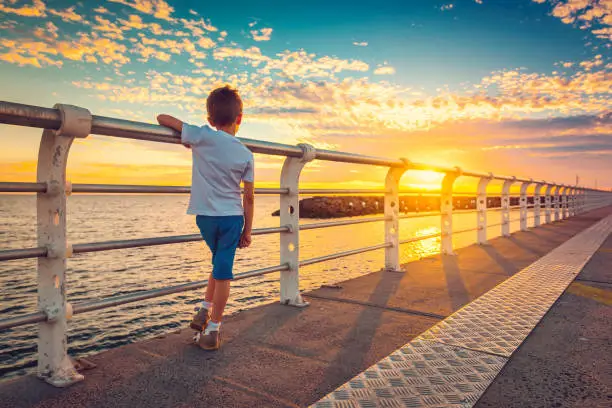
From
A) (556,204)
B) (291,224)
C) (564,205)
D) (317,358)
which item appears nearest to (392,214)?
(291,224)

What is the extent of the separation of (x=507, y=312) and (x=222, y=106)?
265cm

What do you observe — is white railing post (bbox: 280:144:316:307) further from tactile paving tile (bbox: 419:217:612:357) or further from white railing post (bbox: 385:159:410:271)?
white railing post (bbox: 385:159:410:271)

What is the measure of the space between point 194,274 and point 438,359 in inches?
405

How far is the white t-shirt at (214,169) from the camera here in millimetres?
2502

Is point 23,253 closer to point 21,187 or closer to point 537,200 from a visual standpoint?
point 21,187

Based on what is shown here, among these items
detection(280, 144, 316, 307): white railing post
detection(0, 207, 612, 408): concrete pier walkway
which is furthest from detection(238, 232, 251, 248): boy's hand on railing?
detection(280, 144, 316, 307): white railing post

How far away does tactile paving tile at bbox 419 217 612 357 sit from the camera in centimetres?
270

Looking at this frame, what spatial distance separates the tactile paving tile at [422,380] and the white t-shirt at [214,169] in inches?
47.3

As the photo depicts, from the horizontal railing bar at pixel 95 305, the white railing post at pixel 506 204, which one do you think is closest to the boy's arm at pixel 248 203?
the horizontal railing bar at pixel 95 305

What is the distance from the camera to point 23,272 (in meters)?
12.4

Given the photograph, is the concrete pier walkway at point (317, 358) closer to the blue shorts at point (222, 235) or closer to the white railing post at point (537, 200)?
the blue shorts at point (222, 235)

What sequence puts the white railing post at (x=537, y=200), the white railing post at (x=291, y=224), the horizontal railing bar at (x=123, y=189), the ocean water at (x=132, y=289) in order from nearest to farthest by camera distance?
the horizontal railing bar at (x=123, y=189) < the white railing post at (x=291, y=224) < the ocean water at (x=132, y=289) < the white railing post at (x=537, y=200)

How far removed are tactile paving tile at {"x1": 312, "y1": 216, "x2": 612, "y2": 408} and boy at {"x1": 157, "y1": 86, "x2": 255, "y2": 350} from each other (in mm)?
968

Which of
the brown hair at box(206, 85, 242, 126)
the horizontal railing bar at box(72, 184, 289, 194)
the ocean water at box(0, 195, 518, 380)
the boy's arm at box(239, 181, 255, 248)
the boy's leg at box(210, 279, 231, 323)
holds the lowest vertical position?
the ocean water at box(0, 195, 518, 380)
